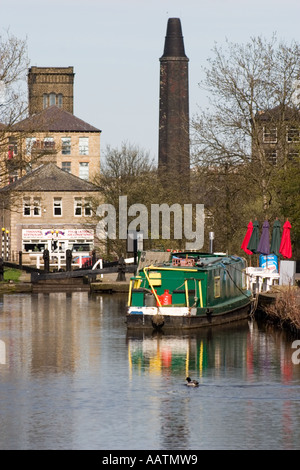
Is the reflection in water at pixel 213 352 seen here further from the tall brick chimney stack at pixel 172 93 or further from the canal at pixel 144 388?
the tall brick chimney stack at pixel 172 93

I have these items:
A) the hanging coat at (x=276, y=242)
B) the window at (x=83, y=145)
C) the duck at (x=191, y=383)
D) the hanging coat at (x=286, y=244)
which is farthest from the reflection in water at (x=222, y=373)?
the window at (x=83, y=145)

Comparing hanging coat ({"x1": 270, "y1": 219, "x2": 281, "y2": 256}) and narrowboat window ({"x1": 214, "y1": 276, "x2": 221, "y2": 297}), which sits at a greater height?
hanging coat ({"x1": 270, "y1": 219, "x2": 281, "y2": 256})

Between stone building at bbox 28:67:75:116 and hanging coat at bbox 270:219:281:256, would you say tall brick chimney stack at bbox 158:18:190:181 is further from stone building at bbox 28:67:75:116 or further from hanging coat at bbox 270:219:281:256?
hanging coat at bbox 270:219:281:256

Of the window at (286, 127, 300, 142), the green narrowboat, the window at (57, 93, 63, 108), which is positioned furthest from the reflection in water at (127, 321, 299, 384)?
the window at (57, 93, 63, 108)

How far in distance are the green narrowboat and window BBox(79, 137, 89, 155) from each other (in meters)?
80.4

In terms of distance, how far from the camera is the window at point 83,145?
116 metres

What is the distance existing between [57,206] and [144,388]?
7584 centimetres

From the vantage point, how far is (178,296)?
112 feet

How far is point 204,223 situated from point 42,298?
648 inches

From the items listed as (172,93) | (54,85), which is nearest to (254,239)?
(172,93)

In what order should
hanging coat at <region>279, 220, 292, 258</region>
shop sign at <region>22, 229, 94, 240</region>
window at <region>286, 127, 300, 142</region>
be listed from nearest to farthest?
hanging coat at <region>279, 220, 292, 258</region>
window at <region>286, 127, 300, 142</region>
shop sign at <region>22, 229, 94, 240</region>

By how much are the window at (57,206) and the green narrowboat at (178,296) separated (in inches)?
2469

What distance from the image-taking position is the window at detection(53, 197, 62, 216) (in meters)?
98.3

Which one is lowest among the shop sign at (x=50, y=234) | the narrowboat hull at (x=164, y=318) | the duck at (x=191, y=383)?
the duck at (x=191, y=383)
